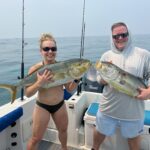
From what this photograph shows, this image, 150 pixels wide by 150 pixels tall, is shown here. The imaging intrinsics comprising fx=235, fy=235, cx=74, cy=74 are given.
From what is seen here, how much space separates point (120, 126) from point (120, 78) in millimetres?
686

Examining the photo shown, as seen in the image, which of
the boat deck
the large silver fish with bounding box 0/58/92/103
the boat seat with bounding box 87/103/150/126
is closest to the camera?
the large silver fish with bounding box 0/58/92/103

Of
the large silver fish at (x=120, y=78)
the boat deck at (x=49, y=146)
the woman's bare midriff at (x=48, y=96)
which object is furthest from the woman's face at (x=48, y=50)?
the boat deck at (x=49, y=146)

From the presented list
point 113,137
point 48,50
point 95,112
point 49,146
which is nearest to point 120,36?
point 48,50

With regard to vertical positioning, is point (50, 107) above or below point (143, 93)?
below

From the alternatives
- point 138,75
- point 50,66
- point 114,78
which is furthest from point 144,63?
point 50,66

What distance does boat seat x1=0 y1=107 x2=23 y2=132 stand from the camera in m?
2.77

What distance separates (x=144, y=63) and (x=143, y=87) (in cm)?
27

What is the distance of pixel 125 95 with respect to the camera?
8.54ft

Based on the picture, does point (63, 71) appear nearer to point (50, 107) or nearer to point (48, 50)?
point (48, 50)

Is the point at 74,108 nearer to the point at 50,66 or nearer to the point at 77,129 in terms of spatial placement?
the point at 77,129

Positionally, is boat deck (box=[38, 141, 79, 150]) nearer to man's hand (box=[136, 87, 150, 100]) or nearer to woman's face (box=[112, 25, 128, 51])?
man's hand (box=[136, 87, 150, 100])

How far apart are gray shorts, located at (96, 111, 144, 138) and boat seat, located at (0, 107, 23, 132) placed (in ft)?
3.39

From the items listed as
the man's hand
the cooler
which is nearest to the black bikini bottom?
the cooler

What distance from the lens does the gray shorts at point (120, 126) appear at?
2.66m
